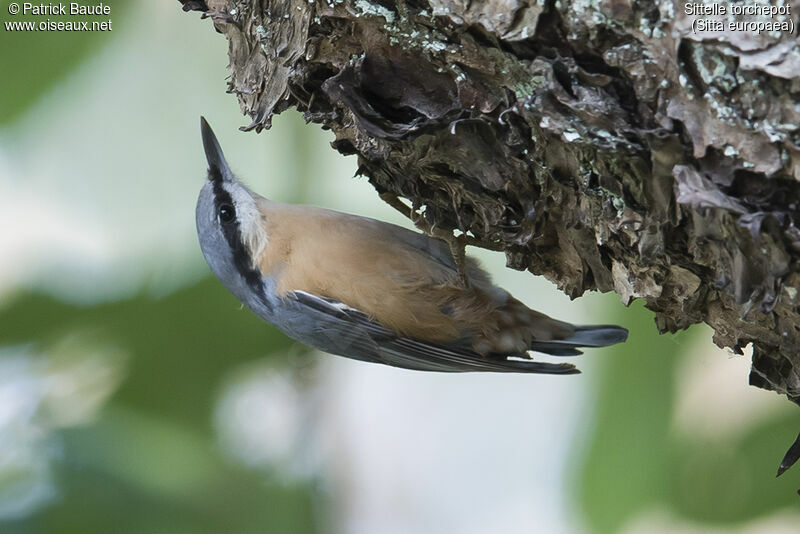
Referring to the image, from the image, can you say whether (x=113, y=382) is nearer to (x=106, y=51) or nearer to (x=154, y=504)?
(x=154, y=504)

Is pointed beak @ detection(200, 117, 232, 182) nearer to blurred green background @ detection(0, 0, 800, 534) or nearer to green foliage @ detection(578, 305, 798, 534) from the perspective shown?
blurred green background @ detection(0, 0, 800, 534)

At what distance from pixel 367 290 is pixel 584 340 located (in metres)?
0.61

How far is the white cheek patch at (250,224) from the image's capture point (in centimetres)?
198

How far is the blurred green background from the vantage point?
6.33ft

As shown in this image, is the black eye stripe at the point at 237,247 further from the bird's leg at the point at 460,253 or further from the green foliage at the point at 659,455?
the green foliage at the point at 659,455

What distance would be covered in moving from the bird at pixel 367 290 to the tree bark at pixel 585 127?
0.39 metres

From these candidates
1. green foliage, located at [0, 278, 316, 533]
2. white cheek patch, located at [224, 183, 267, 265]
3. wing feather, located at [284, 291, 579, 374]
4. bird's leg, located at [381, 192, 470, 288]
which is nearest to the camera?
bird's leg, located at [381, 192, 470, 288]

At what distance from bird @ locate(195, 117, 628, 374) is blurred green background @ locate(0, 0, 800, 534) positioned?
0.30m

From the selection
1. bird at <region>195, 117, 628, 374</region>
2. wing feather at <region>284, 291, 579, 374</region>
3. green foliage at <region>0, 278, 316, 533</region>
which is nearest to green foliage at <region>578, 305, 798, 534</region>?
bird at <region>195, 117, 628, 374</region>

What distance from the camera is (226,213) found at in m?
1.98

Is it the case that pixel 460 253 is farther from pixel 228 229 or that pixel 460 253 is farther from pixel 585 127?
pixel 585 127

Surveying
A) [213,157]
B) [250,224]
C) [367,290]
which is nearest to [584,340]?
[367,290]

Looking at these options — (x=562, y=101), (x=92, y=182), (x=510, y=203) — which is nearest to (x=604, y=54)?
(x=562, y=101)

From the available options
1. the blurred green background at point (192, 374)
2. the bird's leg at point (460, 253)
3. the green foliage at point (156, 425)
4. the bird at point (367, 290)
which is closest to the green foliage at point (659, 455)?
the blurred green background at point (192, 374)
